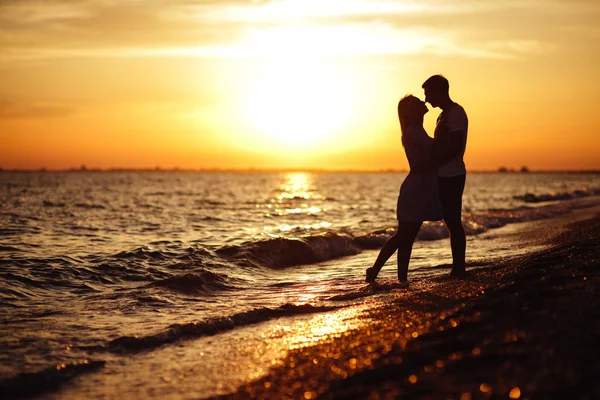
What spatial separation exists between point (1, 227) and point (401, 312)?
52.4ft

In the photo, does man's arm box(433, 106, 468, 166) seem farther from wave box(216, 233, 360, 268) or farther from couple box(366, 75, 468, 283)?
wave box(216, 233, 360, 268)

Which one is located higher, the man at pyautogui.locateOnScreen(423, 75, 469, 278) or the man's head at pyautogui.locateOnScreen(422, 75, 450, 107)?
the man's head at pyautogui.locateOnScreen(422, 75, 450, 107)

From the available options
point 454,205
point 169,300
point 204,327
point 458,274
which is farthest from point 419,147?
point 169,300

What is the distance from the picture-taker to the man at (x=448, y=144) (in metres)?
7.00

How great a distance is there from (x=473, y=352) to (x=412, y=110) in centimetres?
416

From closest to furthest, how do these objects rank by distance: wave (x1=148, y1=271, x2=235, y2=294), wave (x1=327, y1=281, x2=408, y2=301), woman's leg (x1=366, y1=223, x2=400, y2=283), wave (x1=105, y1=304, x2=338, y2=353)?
wave (x1=105, y1=304, x2=338, y2=353), wave (x1=327, y1=281, x2=408, y2=301), woman's leg (x1=366, y1=223, x2=400, y2=283), wave (x1=148, y1=271, x2=235, y2=294)

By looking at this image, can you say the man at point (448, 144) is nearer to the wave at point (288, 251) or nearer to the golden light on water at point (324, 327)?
the golden light on water at point (324, 327)

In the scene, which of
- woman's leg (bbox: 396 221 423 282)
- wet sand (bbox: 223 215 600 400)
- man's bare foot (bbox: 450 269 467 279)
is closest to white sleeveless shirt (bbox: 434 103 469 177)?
woman's leg (bbox: 396 221 423 282)

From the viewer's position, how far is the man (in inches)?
275

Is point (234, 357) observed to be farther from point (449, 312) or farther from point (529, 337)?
point (529, 337)

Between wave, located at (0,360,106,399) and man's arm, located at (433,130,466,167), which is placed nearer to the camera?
wave, located at (0,360,106,399)

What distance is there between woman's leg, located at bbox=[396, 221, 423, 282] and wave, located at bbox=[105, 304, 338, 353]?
62.1 inches

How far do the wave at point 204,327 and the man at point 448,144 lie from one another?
6.69 ft

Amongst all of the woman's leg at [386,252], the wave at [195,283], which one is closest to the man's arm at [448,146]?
the woman's leg at [386,252]
